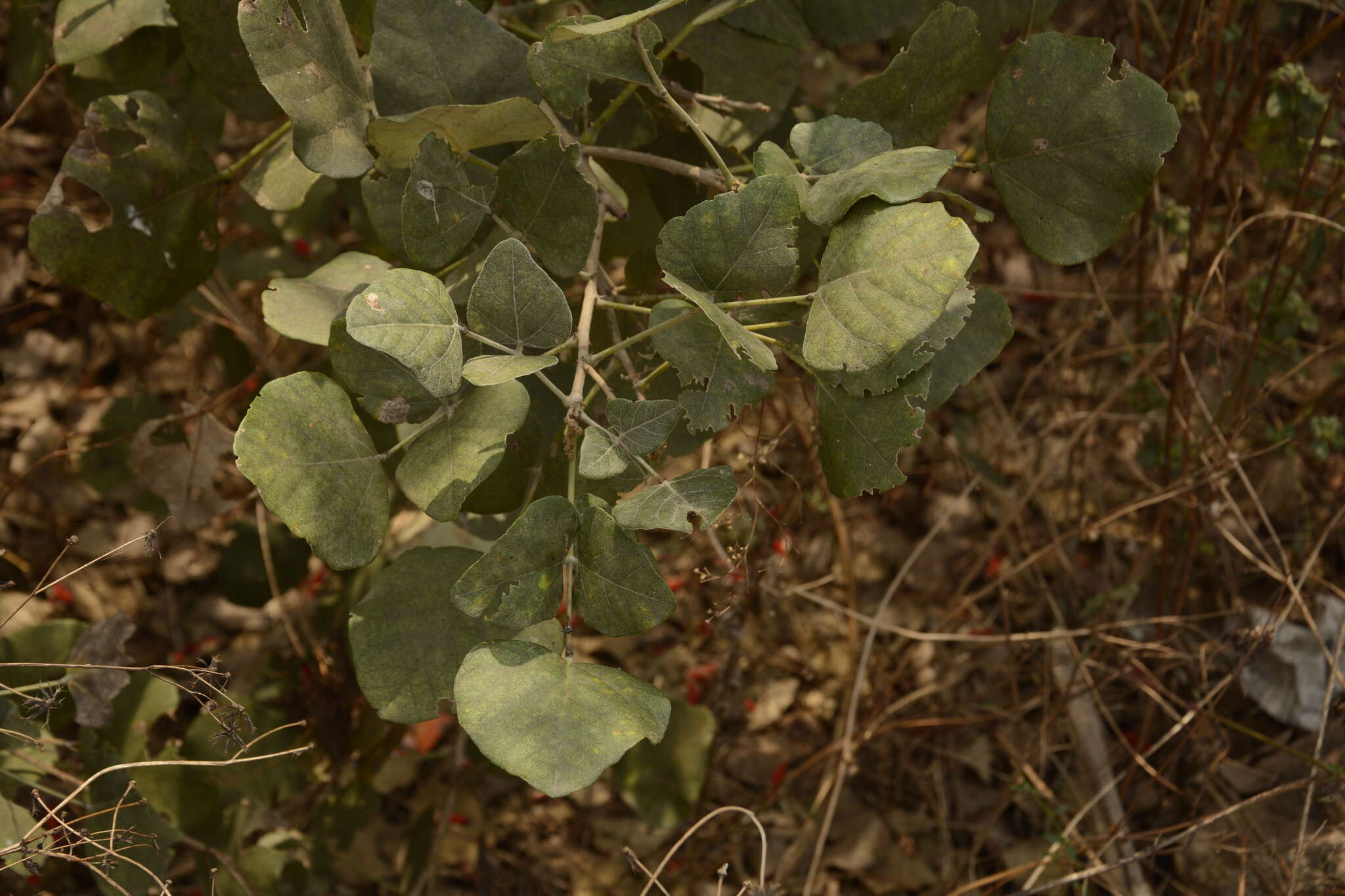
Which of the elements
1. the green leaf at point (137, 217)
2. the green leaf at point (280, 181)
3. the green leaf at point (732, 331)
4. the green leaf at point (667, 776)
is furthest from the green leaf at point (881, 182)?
the green leaf at point (667, 776)

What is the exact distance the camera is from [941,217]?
0.77 m

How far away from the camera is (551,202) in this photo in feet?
3.14

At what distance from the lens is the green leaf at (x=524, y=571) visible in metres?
0.82

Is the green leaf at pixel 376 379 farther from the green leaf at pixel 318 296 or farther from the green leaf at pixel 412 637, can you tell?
the green leaf at pixel 412 637

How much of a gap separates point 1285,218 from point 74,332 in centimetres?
218

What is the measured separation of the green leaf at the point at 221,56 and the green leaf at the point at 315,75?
0.69 ft

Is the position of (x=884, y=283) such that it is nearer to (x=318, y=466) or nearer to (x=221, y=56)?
(x=318, y=466)

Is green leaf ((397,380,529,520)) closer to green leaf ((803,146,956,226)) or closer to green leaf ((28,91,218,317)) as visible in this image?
green leaf ((803,146,956,226))

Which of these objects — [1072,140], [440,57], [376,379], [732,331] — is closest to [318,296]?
[376,379]

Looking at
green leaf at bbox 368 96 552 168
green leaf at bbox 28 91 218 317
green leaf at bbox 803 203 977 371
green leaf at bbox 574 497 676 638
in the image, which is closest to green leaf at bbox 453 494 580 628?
green leaf at bbox 574 497 676 638

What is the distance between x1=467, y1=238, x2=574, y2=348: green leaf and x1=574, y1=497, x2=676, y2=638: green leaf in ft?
0.48

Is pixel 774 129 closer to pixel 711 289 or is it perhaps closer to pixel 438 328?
pixel 711 289

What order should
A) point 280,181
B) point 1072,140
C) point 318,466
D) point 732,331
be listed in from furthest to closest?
point 280,181 → point 1072,140 → point 318,466 → point 732,331

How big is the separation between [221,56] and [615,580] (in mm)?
783
